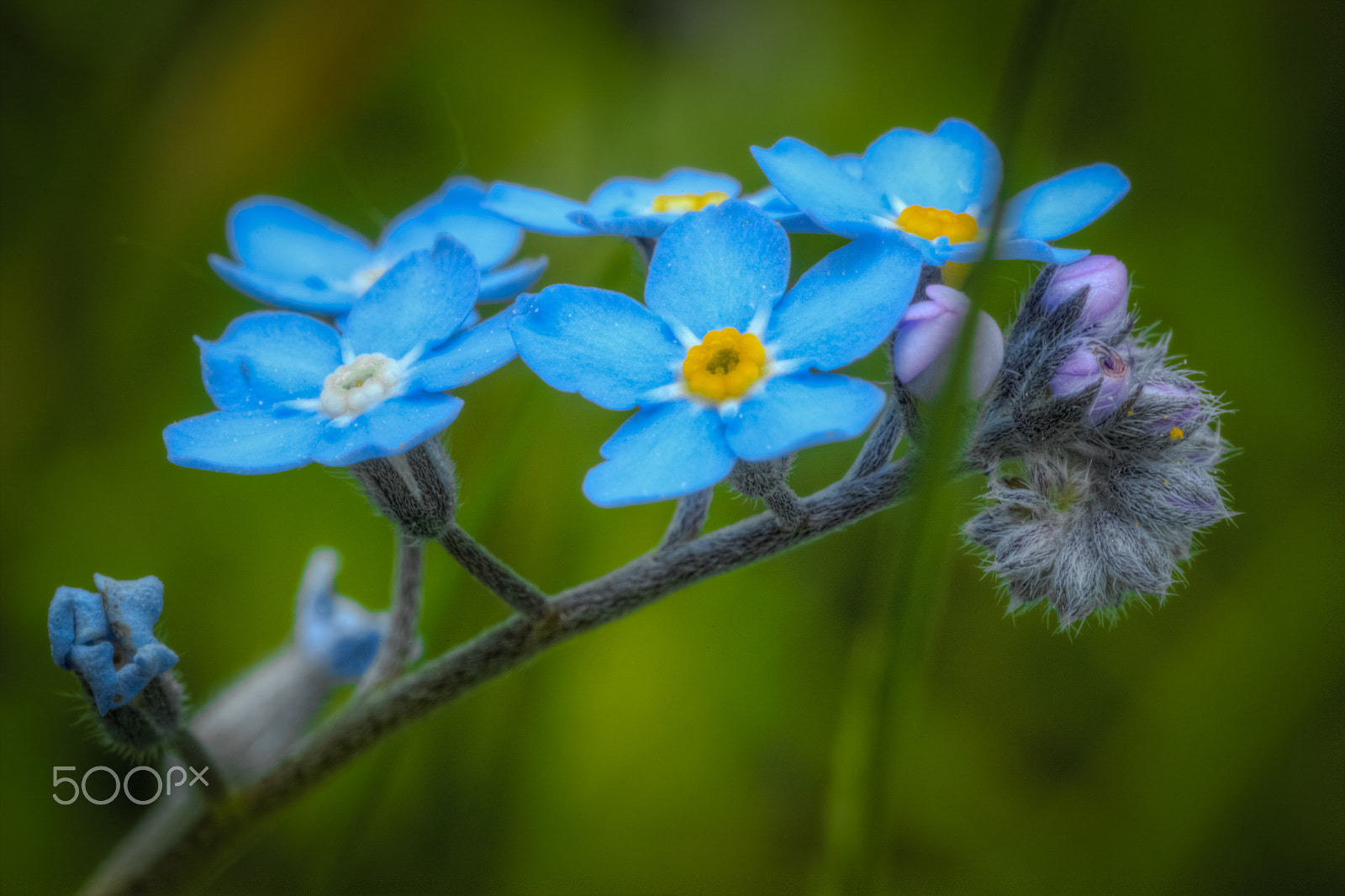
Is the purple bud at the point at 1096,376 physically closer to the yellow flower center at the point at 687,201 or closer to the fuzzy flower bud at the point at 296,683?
the yellow flower center at the point at 687,201

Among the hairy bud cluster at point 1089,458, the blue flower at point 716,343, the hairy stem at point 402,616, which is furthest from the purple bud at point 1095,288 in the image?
the hairy stem at point 402,616

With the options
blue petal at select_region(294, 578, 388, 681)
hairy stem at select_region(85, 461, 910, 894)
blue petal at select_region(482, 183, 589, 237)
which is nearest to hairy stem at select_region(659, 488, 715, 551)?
hairy stem at select_region(85, 461, 910, 894)

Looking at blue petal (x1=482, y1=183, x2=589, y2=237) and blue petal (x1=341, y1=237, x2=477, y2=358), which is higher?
blue petal (x1=482, y1=183, x2=589, y2=237)

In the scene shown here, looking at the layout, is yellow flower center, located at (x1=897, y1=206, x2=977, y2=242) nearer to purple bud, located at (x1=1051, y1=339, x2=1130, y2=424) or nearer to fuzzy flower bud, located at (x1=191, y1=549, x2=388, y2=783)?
purple bud, located at (x1=1051, y1=339, x2=1130, y2=424)

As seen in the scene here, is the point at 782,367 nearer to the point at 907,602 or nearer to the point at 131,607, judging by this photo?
the point at 907,602

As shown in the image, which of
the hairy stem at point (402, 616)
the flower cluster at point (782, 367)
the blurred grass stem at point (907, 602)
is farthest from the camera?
the hairy stem at point (402, 616)

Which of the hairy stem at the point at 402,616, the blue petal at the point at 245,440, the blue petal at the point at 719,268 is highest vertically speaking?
the blue petal at the point at 719,268

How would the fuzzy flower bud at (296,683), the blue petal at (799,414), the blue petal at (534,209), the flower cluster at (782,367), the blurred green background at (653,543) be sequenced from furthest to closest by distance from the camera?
1. the blurred green background at (653,543)
2. the fuzzy flower bud at (296,683)
3. the blue petal at (534,209)
4. the flower cluster at (782,367)
5. the blue petal at (799,414)
